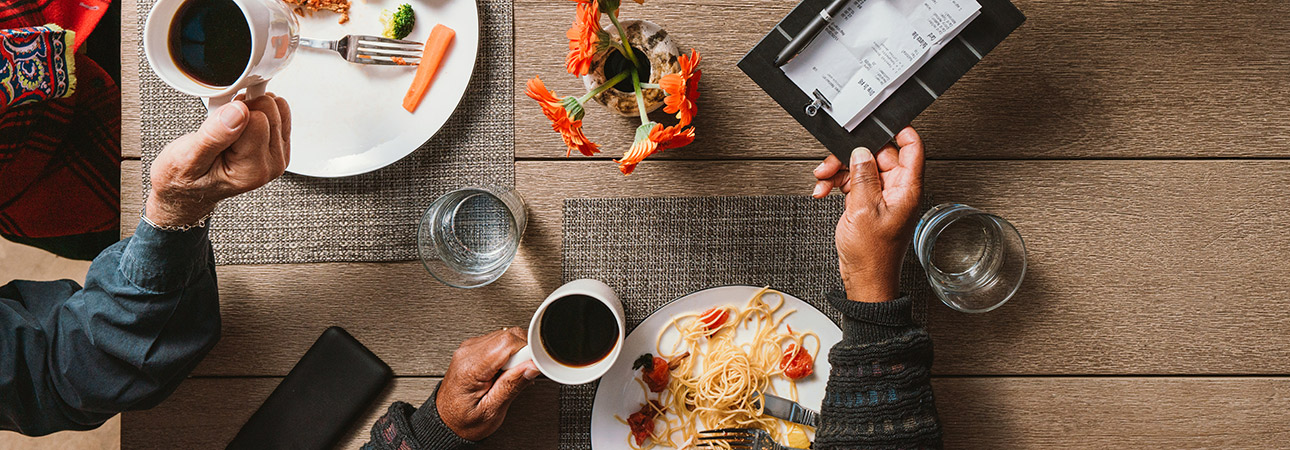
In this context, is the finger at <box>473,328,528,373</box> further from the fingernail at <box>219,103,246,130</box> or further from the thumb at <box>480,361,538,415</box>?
the fingernail at <box>219,103,246,130</box>

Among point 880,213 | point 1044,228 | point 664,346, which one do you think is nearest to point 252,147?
point 664,346

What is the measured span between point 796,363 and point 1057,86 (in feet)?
1.86

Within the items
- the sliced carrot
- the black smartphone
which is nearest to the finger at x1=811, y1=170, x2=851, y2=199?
the sliced carrot

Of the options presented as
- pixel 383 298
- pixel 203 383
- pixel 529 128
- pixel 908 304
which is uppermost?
pixel 529 128

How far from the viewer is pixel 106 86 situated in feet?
3.92

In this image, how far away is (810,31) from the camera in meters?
Result: 0.91

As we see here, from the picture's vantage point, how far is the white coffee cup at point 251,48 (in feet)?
2.58

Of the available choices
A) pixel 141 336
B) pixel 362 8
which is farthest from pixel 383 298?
pixel 362 8

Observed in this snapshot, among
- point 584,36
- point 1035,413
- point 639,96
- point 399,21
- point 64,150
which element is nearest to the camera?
point 584,36

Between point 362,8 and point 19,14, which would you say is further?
point 19,14

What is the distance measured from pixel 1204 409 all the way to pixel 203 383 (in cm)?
156

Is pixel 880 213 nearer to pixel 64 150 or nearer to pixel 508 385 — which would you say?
pixel 508 385

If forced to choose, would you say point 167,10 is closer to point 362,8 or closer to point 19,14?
point 362,8

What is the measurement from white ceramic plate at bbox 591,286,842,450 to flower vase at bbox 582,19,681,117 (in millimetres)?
297
